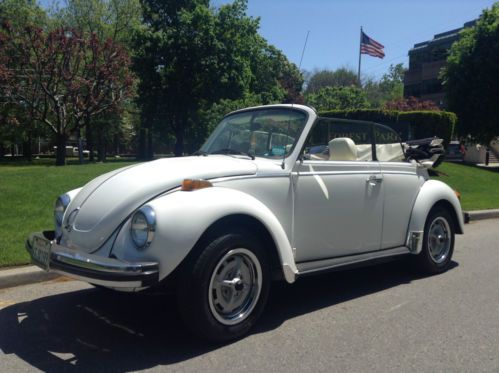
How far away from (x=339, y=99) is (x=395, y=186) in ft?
105

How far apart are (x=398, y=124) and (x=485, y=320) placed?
562 inches

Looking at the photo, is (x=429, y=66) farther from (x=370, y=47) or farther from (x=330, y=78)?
(x=370, y=47)

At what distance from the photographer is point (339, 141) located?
16.8ft

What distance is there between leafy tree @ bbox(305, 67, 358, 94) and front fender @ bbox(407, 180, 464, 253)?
64.0 m

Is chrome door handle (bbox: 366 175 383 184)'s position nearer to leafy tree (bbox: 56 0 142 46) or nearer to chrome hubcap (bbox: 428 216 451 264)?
chrome hubcap (bbox: 428 216 451 264)

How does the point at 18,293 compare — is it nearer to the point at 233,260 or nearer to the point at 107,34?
the point at 233,260

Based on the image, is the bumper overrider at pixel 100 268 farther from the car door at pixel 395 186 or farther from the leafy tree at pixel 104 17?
the leafy tree at pixel 104 17

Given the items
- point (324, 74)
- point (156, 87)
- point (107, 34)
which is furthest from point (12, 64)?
point (324, 74)

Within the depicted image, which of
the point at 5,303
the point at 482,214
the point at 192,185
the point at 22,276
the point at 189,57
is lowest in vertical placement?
the point at 5,303

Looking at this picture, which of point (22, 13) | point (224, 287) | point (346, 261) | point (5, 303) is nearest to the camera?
point (224, 287)

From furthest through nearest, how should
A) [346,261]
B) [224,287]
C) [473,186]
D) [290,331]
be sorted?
1. [473,186]
2. [346,261]
3. [290,331]
4. [224,287]

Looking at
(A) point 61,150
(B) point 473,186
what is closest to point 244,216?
(B) point 473,186

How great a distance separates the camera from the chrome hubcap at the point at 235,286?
376cm

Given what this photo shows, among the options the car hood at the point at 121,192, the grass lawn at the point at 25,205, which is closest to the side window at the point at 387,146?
the car hood at the point at 121,192
